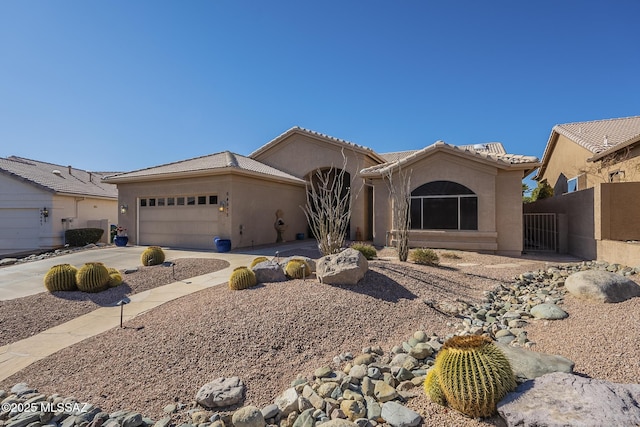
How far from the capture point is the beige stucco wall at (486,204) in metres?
12.4

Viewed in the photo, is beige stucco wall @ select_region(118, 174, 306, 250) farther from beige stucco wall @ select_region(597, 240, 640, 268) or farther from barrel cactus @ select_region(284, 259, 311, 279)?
beige stucco wall @ select_region(597, 240, 640, 268)

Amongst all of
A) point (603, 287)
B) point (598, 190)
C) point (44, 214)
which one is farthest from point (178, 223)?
point (598, 190)

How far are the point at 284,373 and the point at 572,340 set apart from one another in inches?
168

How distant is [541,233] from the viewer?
49.9ft

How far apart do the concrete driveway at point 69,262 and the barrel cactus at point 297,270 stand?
3848mm

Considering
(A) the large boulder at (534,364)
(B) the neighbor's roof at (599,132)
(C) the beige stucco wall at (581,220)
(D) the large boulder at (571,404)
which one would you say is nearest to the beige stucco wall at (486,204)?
(C) the beige stucco wall at (581,220)

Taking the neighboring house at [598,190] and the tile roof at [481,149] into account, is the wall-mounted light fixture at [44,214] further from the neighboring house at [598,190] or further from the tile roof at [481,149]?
the neighboring house at [598,190]

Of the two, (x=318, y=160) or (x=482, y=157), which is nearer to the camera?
(x=482, y=157)

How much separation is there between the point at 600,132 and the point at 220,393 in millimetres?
23382

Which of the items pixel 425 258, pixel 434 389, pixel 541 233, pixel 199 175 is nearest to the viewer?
pixel 434 389

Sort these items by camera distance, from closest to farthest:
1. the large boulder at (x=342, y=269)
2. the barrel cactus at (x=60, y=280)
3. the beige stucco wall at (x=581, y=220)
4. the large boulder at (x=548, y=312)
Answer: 1. the large boulder at (x=548, y=312)
2. the large boulder at (x=342, y=269)
3. the barrel cactus at (x=60, y=280)
4. the beige stucco wall at (x=581, y=220)

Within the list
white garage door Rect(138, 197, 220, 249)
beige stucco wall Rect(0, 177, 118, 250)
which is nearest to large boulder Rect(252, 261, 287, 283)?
white garage door Rect(138, 197, 220, 249)

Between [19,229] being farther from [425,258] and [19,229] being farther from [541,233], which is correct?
[541,233]

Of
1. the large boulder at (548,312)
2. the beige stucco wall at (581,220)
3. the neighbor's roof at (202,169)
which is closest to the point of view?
the large boulder at (548,312)
